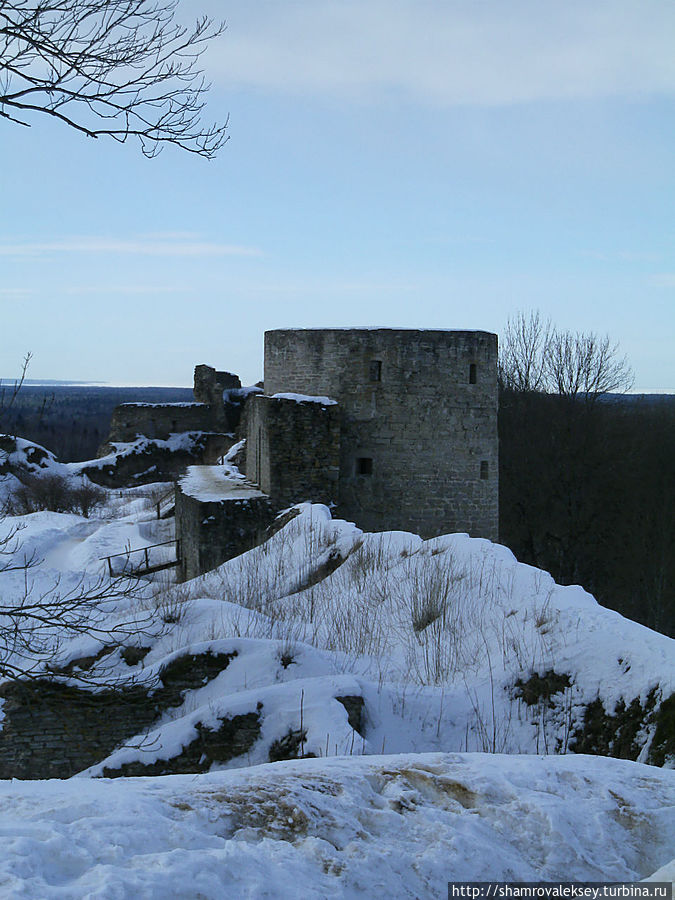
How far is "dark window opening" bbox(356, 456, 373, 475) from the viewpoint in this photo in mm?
15305

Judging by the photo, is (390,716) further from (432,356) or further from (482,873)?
(432,356)

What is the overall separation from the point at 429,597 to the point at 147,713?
2484 mm

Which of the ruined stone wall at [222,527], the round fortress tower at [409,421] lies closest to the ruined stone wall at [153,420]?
the round fortress tower at [409,421]

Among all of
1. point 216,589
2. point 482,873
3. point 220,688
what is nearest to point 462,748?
point 220,688

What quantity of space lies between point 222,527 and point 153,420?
1810 centimetres

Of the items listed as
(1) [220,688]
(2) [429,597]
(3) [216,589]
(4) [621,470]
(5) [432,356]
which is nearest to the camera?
(1) [220,688]

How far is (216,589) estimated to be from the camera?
920 cm

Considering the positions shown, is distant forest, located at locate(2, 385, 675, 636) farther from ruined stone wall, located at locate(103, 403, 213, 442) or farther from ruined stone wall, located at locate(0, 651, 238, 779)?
ruined stone wall, located at locate(0, 651, 238, 779)

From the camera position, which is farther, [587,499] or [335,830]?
[587,499]

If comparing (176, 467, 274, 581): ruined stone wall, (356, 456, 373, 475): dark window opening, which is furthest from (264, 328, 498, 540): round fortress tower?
(176, 467, 274, 581): ruined stone wall

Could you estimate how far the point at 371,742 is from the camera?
4.86m

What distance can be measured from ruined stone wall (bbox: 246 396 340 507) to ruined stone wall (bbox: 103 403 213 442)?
1656cm

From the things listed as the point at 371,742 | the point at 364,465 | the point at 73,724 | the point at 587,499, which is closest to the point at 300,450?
the point at 364,465

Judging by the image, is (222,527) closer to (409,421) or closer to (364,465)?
(364,465)
